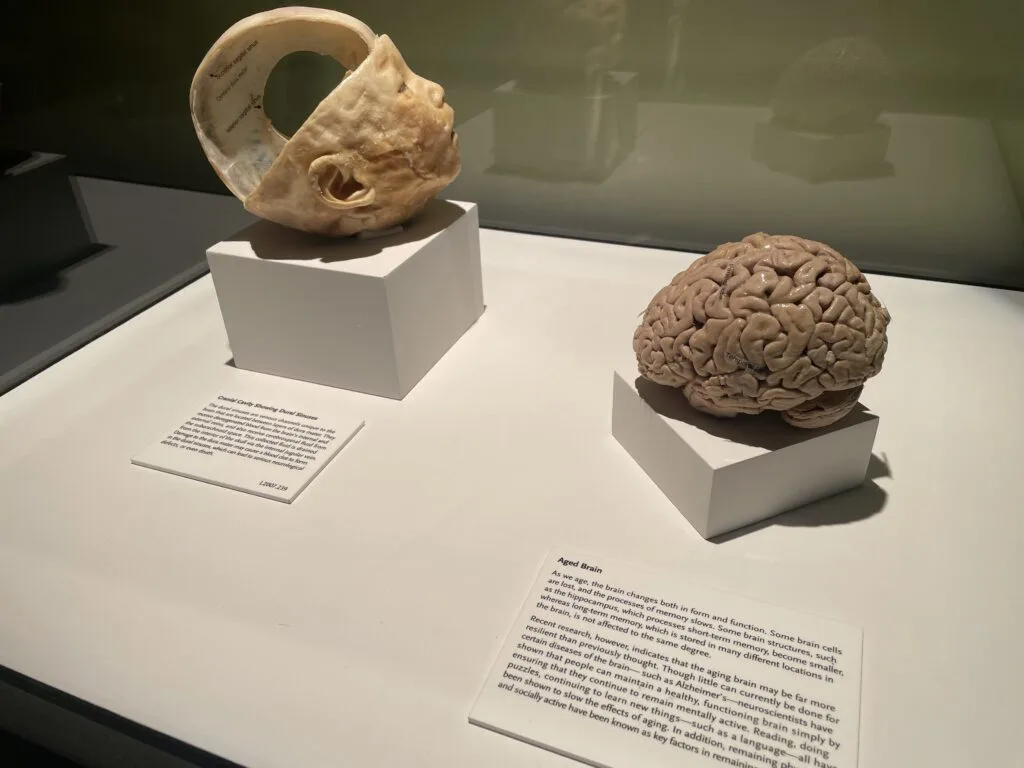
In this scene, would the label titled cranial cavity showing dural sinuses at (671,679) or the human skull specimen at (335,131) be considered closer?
the label titled cranial cavity showing dural sinuses at (671,679)

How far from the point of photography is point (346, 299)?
1.82 meters

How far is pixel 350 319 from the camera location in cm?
184

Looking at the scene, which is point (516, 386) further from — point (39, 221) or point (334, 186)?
point (39, 221)

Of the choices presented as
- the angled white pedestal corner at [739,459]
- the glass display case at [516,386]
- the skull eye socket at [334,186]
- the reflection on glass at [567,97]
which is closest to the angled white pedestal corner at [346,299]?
the glass display case at [516,386]

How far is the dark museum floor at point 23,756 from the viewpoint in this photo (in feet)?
4.29

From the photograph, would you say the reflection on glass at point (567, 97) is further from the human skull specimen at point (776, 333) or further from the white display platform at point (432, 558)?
the human skull specimen at point (776, 333)

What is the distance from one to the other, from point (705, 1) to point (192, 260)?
1.79 m

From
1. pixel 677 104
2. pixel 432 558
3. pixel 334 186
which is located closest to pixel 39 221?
pixel 334 186

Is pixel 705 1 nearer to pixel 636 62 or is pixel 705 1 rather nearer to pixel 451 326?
pixel 636 62

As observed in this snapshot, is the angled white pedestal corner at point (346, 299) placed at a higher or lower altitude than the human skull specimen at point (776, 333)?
lower

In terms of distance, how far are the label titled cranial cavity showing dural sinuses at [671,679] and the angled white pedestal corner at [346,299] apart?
736mm

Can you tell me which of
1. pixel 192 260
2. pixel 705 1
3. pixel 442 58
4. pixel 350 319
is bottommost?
pixel 192 260

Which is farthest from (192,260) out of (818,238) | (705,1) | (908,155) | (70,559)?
(908,155)

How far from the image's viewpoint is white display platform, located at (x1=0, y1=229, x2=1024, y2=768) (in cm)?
119
